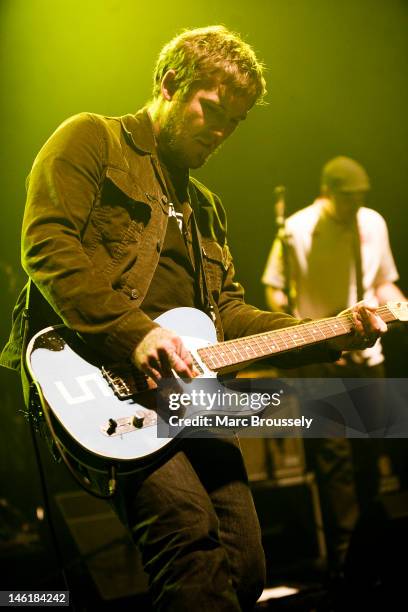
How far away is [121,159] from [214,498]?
1.15 meters

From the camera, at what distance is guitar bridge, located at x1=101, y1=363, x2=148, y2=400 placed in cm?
172

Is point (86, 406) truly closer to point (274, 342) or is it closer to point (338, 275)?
point (274, 342)

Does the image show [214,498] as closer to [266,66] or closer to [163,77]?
[163,77]

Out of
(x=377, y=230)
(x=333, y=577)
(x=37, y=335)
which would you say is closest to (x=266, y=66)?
(x=377, y=230)

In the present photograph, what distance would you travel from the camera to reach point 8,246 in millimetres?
2994

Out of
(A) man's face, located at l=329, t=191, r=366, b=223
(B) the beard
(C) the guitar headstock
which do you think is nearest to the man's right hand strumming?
(B) the beard

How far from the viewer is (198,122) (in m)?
2.13

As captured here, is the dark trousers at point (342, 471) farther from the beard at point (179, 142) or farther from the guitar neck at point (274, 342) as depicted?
the beard at point (179, 142)

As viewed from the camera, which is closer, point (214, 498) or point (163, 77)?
point (214, 498)

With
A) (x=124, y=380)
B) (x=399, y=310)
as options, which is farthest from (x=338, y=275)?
(x=124, y=380)

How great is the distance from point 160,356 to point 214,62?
1152mm

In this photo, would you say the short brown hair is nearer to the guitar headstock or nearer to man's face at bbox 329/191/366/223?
the guitar headstock

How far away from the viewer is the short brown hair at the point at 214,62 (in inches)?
84.1

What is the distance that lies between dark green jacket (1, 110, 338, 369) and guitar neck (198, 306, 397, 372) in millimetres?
71
